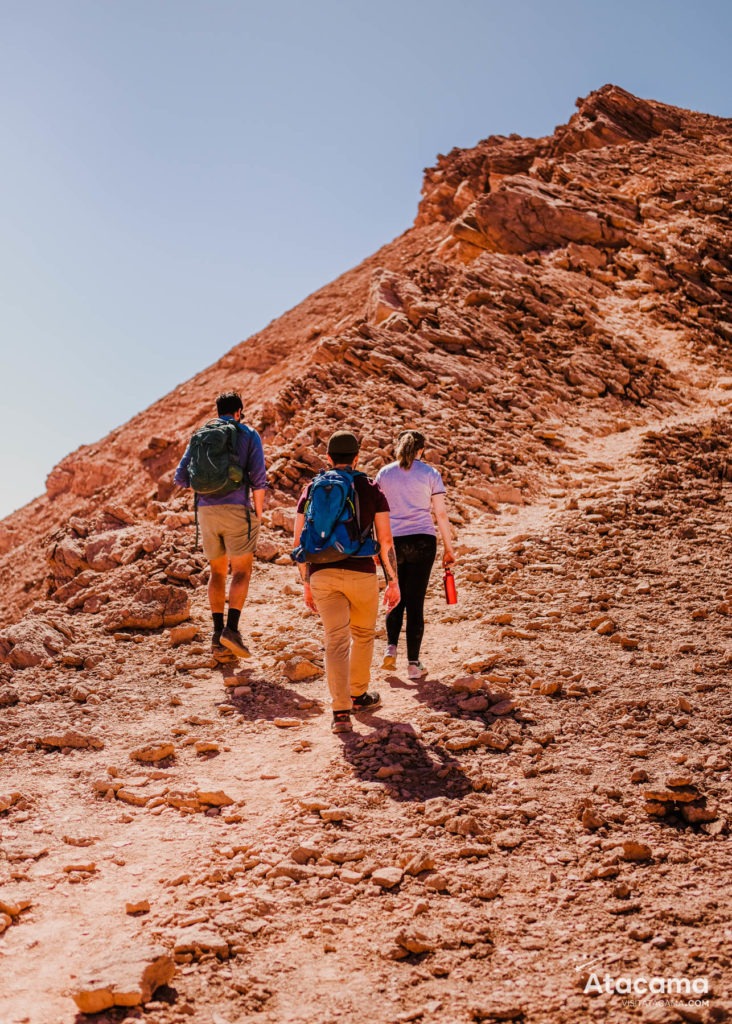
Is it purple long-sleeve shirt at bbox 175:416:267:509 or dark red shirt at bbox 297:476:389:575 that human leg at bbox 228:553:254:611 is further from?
dark red shirt at bbox 297:476:389:575

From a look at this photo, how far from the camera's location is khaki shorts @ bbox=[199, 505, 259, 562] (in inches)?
219

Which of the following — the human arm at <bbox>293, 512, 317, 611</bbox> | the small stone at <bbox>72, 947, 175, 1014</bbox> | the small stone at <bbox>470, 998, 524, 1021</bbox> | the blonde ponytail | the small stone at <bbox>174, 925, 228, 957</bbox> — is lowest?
the small stone at <bbox>470, 998, 524, 1021</bbox>

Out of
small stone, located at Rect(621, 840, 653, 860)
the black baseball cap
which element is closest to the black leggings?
the black baseball cap

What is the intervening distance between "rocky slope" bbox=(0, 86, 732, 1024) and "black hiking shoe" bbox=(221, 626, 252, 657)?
0.57ft

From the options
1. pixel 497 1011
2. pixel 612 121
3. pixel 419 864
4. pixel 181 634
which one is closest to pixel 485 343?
pixel 181 634

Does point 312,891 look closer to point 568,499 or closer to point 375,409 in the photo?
point 568,499

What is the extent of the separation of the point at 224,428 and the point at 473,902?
12.2 feet

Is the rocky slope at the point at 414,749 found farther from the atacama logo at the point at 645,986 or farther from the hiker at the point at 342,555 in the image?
the hiker at the point at 342,555

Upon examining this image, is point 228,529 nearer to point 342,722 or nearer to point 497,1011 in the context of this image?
point 342,722

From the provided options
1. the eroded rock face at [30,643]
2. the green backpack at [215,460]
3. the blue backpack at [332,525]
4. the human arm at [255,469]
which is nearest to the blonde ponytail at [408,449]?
the blue backpack at [332,525]

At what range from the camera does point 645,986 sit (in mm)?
2221

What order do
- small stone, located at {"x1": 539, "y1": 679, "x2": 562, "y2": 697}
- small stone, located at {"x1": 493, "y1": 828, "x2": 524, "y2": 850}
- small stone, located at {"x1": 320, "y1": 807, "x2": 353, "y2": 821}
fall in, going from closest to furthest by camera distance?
small stone, located at {"x1": 493, "y1": 828, "x2": 524, "y2": 850}, small stone, located at {"x1": 320, "y1": 807, "x2": 353, "y2": 821}, small stone, located at {"x1": 539, "y1": 679, "x2": 562, "y2": 697}

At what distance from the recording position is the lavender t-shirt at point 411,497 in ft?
16.8

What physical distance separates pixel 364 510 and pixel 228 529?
66.0 inches
